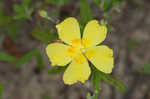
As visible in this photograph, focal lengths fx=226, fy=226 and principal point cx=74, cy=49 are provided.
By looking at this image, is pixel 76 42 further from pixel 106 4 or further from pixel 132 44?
pixel 132 44

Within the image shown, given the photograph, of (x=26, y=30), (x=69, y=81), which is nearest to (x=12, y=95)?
(x=26, y=30)

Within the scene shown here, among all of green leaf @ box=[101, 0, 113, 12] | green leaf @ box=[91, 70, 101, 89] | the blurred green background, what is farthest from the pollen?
the blurred green background

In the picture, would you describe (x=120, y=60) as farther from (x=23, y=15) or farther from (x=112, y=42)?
(x=23, y=15)

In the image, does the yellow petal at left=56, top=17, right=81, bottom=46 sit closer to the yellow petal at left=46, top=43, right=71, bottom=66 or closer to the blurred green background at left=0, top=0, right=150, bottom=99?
the yellow petal at left=46, top=43, right=71, bottom=66

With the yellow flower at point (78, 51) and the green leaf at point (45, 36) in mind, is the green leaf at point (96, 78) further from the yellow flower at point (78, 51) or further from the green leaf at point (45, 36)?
the green leaf at point (45, 36)

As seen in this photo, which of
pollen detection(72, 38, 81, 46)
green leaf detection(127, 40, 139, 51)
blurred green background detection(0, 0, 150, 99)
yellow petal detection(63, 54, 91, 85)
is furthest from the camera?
green leaf detection(127, 40, 139, 51)

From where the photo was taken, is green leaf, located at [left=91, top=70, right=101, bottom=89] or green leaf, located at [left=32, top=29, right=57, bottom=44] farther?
green leaf, located at [left=32, top=29, right=57, bottom=44]

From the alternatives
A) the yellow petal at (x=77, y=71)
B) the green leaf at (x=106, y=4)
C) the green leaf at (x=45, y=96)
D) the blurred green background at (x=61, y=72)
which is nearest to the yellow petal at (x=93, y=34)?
the yellow petal at (x=77, y=71)
